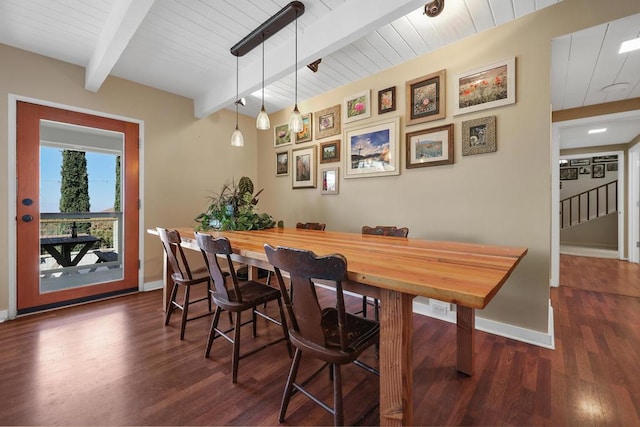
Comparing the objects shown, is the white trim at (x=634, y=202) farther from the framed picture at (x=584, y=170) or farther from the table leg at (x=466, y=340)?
the table leg at (x=466, y=340)

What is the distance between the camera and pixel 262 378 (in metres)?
1.70

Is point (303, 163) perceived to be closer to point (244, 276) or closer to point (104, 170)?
point (244, 276)

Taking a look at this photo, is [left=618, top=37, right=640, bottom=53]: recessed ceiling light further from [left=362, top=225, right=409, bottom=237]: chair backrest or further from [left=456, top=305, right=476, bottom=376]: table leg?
[left=456, top=305, right=476, bottom=376]: table leg

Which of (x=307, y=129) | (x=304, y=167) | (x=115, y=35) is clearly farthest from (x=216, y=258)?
(x=307, y=129)

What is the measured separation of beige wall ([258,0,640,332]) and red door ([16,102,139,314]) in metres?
3.20

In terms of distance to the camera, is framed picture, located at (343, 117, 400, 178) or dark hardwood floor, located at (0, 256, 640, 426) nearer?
dark hardwood floor, located at (0, 256, 640, 426)

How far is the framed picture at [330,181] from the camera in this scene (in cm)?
350

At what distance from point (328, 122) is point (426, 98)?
4.28 feet

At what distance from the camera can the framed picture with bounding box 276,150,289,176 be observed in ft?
13.6

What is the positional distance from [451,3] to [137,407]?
11.0 ft

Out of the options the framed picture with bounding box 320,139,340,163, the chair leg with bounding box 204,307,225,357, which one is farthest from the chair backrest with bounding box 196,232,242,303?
the framed picture with bounding box 320,139,340,163

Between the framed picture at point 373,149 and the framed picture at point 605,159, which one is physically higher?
the framed picture at point 605,159

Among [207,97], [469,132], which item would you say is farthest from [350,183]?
[207,97]

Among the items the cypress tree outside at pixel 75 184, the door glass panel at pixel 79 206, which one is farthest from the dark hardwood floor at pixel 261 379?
the cypress tree outside at pixel 75 184
